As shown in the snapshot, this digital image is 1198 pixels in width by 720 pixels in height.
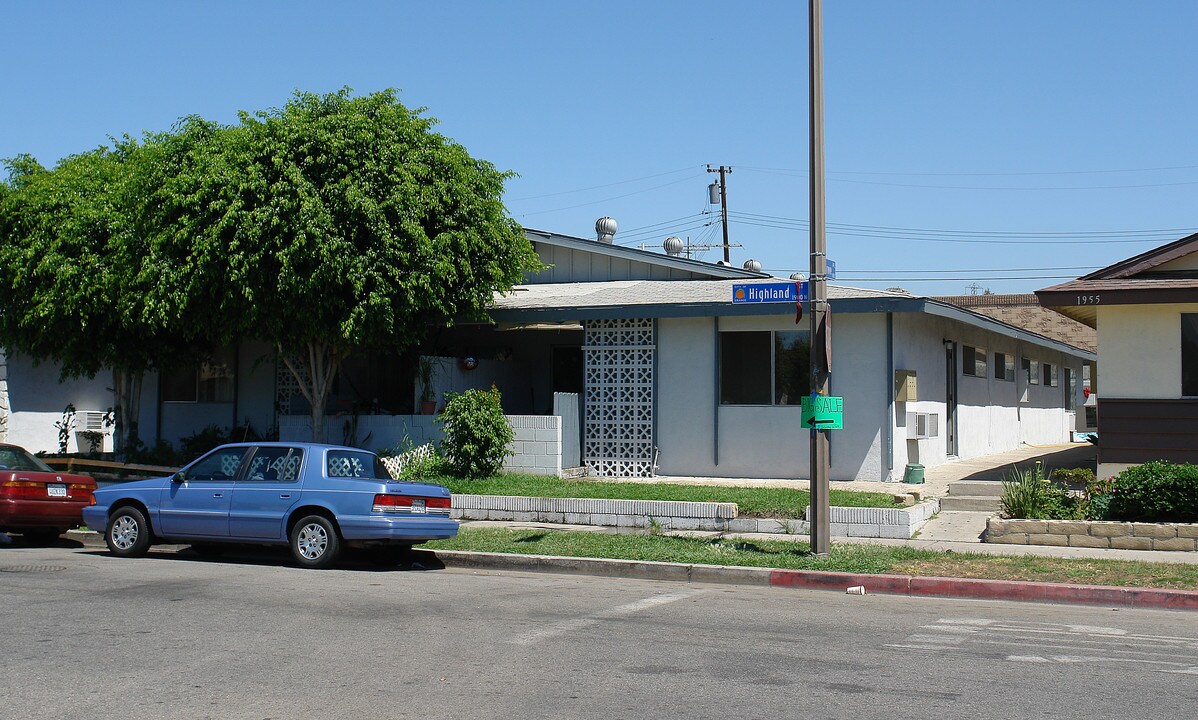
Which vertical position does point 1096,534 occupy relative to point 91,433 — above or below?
below

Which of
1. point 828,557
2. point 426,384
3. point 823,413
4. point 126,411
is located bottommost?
point 828,557

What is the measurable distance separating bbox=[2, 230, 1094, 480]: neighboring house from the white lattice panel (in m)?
0.03

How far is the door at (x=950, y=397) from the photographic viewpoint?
22641 millimetres

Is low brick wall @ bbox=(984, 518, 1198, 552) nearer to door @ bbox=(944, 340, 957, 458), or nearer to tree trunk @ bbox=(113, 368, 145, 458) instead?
door @ bbox=(944, 340, 957, 458)

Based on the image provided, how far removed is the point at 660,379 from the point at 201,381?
1120 centimetres

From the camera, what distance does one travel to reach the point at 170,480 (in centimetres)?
1395

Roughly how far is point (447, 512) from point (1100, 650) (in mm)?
7600

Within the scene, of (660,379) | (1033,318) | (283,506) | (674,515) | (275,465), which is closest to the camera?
(283,506)

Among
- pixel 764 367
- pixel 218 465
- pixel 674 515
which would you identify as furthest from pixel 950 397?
pixel 218 465

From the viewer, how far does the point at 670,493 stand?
17.3 metres

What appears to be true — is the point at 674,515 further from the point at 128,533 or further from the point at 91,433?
the point at 91,433

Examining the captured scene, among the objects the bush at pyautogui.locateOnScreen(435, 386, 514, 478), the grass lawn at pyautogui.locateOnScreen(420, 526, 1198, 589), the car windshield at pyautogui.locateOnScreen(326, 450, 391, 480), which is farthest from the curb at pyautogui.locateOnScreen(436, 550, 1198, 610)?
the bush at pyautogui.locateOnScreen(435, 386, 514, 478)

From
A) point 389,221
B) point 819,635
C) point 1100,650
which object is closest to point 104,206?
point 389,221

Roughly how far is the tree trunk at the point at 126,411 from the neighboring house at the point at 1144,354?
18.8 meters
